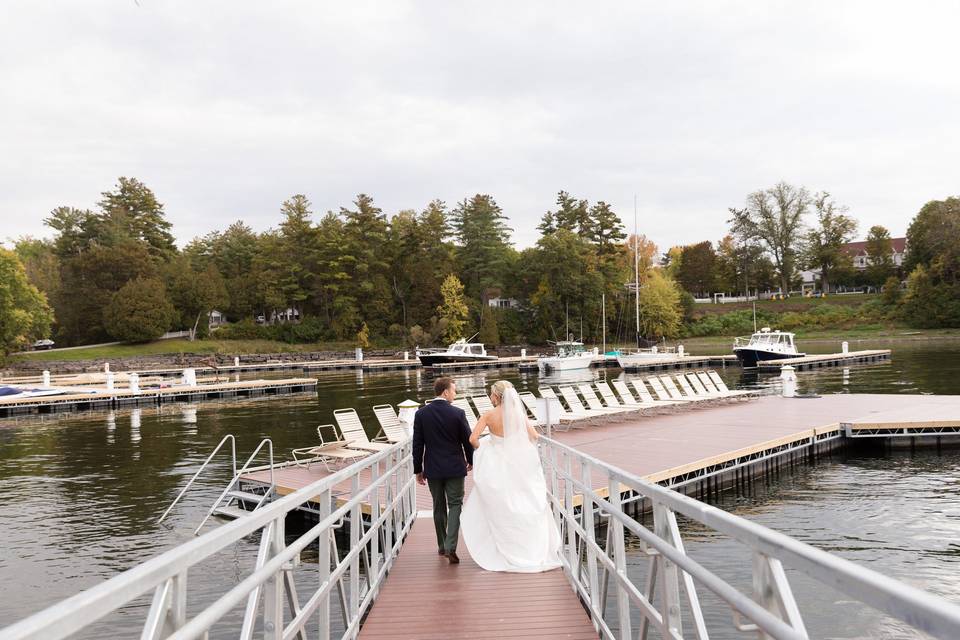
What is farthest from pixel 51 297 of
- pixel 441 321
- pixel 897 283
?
pixel 897 283

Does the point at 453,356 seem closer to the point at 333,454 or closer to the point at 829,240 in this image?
the point at 333,454

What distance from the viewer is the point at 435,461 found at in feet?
24.7

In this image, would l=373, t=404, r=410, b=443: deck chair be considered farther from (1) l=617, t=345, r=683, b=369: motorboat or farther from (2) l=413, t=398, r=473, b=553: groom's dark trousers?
(1) l=617, t=345, r=683, b=369: motorboat

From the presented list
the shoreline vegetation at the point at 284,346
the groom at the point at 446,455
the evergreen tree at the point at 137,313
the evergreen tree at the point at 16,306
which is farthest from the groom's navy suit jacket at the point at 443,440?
the evergreen tree at the point at 137,313

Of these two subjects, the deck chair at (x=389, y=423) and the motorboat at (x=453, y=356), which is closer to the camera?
the deck chair at (x=389, y=423)

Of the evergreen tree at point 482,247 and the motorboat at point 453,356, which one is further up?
the evergreen tree at point 482,247

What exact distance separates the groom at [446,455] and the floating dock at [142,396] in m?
34.4

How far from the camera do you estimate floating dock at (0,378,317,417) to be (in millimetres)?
36125

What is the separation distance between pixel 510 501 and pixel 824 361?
49.4 meters

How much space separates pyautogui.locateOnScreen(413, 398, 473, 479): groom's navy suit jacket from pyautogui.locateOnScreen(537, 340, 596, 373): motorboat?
156ft

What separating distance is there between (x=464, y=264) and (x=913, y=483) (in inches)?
2924

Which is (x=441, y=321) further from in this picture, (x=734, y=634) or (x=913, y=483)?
(x=734, y=634)

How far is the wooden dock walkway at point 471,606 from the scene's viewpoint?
18.0 ft

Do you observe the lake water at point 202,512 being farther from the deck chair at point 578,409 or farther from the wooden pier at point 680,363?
the wooden pier at point 680,363
